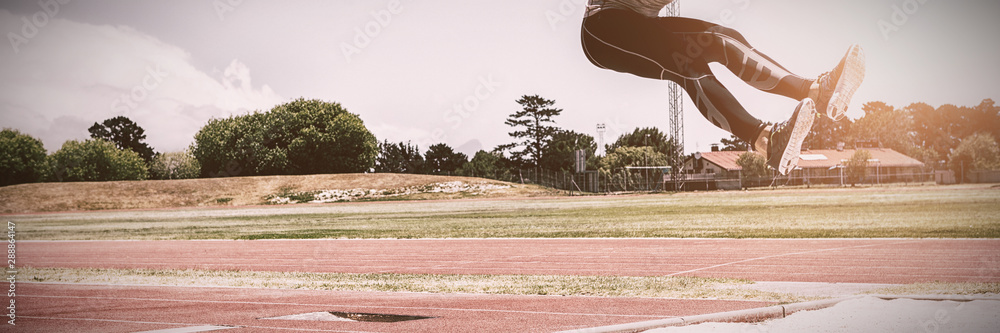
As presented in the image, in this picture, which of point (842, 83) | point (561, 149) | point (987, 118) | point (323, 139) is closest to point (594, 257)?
point (842, 83)

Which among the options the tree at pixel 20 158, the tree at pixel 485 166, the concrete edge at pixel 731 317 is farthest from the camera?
the tree at pixel 485 166

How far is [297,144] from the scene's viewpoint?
214ft

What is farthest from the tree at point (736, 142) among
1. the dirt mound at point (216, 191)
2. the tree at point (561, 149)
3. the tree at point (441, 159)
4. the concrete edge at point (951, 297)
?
the tree at point (441, 159)

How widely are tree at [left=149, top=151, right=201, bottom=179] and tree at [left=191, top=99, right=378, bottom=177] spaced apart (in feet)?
47.6

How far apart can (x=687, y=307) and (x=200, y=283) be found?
262 inches

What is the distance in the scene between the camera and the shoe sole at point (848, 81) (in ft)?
23.8

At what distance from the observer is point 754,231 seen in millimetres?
16984

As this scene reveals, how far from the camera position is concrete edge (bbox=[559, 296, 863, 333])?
5391mm

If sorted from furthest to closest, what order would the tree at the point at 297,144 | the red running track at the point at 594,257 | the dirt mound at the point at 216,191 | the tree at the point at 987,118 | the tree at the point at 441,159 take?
the tree at the point at 441,159 → the tree at the point at 297,144 → the dirt mound at the point at 216,191 → the red running track at the point at 594,257 → the tree at the point at 987,118

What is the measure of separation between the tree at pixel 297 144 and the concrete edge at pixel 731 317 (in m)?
62.6

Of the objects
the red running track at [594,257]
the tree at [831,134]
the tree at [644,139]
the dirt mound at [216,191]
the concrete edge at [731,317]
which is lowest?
the red running track at [594,257]

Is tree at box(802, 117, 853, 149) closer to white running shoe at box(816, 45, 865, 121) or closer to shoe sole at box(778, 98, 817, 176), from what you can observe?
white running shoe at box(816, 45, 865, 121)

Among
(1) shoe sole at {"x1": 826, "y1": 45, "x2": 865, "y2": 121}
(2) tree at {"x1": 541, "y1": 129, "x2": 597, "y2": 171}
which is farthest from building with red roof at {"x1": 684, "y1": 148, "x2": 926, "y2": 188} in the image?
(2) tree at {"x1": 541, "y1": 129, "x2": 597, "y2": 171}

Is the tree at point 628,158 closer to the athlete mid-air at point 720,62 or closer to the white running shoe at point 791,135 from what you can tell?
the athlete mid-air at point 720,62
